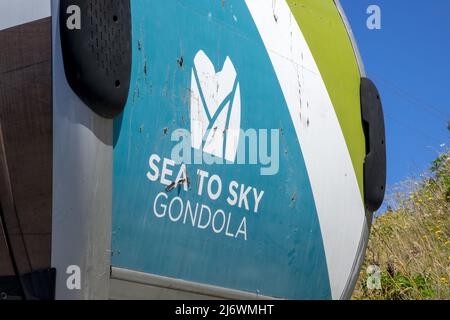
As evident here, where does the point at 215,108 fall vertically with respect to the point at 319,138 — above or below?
above

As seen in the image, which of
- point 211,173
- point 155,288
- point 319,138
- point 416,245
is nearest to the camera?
point 155,288

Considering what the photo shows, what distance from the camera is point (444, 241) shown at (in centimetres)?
783

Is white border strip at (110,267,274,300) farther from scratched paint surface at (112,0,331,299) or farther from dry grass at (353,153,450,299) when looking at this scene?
dry grass at (353,153,450,299)

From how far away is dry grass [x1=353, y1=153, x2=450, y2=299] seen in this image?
6.80 m

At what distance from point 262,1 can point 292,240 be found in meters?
1.10

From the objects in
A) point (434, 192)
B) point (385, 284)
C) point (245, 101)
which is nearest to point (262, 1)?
point (245, 101)

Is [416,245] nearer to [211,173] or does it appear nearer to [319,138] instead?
[319,138]

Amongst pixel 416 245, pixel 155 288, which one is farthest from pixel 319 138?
pixel 416 245

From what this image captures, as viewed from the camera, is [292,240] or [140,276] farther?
[292,240]

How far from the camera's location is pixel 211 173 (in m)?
2.96

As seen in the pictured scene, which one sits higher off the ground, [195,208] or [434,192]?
[195,208]

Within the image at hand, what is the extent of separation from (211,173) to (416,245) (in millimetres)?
5184
